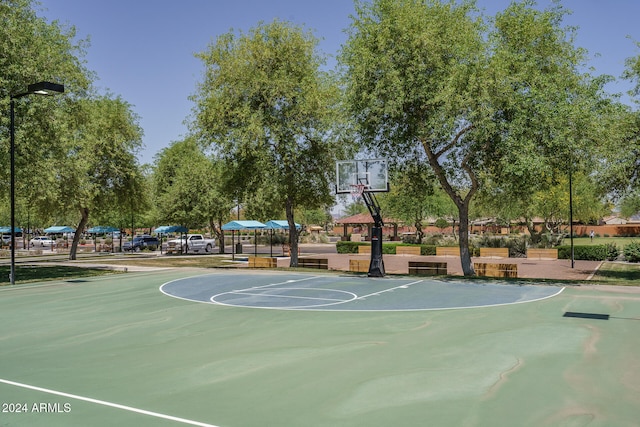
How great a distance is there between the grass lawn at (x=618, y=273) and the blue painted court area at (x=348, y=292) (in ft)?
21.2

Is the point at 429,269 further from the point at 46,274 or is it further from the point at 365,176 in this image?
the point at 46,274

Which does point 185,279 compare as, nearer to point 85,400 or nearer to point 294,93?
point 294,93

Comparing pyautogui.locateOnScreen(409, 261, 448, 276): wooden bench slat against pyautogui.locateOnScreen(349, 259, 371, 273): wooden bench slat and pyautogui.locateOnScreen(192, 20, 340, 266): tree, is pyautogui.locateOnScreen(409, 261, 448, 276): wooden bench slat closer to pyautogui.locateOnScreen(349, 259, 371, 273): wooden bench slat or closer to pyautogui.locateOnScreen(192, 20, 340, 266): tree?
pyautogui.locateOnScreen(349, 259, 371, 273): wooden bench slat

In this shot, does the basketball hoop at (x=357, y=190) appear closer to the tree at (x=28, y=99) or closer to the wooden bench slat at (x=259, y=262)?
the wooden bench slat at (x=259, y=262)

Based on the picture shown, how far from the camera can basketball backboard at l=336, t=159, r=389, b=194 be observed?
24562mm

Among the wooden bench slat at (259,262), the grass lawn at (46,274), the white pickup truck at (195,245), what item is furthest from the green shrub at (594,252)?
the white pickup truck at (195,245)

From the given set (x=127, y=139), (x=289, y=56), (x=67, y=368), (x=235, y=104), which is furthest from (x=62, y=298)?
(x=127, y=139)

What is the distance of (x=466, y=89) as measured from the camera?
21.7 metres

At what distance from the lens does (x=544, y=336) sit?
1120 centimetres

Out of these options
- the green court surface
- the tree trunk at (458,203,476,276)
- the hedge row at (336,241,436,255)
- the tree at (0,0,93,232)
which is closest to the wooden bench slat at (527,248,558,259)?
the hedge row at (336,241,436,255)

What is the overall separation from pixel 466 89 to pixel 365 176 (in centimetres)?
623

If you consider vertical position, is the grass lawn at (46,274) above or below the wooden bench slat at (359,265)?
below

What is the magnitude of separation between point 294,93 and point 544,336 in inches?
838

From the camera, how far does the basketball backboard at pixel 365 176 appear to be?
967 inches
